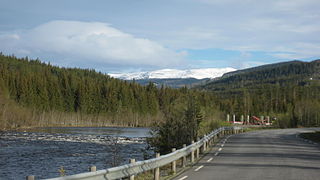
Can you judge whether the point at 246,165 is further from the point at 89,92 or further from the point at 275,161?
the point at 89,92

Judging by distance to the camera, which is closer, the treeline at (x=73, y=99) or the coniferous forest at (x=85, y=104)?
the coniferous forest at (x=85, y=104)

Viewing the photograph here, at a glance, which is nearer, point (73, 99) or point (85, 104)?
point (73, 99)

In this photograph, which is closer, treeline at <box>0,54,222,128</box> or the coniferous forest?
the coniferous forest

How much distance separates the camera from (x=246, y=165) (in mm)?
16234

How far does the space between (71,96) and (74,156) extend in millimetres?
99907

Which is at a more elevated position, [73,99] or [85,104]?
[73,99]

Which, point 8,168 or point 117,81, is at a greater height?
point 117,81

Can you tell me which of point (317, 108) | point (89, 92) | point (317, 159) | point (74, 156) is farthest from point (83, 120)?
point (317, 159)

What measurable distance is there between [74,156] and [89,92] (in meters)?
104

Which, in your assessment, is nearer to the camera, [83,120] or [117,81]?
[83,120]

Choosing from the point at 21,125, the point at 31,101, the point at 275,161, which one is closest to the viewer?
the point at 275,161

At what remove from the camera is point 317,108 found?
95312 millimetres

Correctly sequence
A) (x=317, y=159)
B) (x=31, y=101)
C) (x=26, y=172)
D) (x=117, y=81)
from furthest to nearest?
(x=117, y=81), (x=31, y=101), (x=26, y=172), (x=317, y=159)

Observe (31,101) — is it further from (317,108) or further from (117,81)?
(317,108)
